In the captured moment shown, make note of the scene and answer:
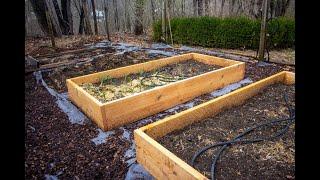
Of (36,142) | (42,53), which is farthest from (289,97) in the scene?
(42,53)

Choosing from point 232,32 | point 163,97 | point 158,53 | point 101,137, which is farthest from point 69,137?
point 232,32

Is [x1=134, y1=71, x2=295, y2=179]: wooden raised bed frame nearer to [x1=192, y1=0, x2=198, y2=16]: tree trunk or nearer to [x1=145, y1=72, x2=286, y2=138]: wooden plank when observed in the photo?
[x1=145, y1=72, x2=286, y2=138]: wooden plank

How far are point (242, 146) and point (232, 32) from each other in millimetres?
6434

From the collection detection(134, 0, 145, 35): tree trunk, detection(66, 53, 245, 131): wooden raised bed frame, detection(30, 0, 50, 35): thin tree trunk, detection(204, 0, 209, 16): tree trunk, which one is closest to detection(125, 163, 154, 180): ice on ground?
detection(66, 53, 245, 131): wooden raised bed frame

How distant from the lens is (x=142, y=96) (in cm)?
402

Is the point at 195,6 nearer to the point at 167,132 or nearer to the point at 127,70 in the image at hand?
the point at 127,70

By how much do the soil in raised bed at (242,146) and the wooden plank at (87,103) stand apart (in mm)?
1069

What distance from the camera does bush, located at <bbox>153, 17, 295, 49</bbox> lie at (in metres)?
8.46

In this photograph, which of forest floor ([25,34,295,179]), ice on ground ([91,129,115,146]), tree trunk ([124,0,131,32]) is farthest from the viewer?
tree trunk ([124,0,131,32])

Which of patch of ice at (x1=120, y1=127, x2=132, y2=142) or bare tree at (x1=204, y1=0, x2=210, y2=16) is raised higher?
bare tree at (x1=204, y1=0, x2=210, y2=16)

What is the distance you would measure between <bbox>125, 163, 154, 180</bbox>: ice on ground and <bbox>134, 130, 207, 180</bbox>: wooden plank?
0.16 feet

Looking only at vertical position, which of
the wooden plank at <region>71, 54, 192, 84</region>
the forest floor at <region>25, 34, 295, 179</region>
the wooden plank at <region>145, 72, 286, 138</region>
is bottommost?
the forest floor at <region>25, 34, 295, 179</region>

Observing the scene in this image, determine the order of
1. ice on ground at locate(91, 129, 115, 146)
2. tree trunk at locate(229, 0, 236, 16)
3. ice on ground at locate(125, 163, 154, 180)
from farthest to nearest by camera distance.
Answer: tree trunk at locate(229, 0, 236, 16)
ice on ground at locate(91, 129, 115, 146)
ice on ground at locate(125, 163, 154, 180)

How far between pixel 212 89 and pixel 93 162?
2654 mm
